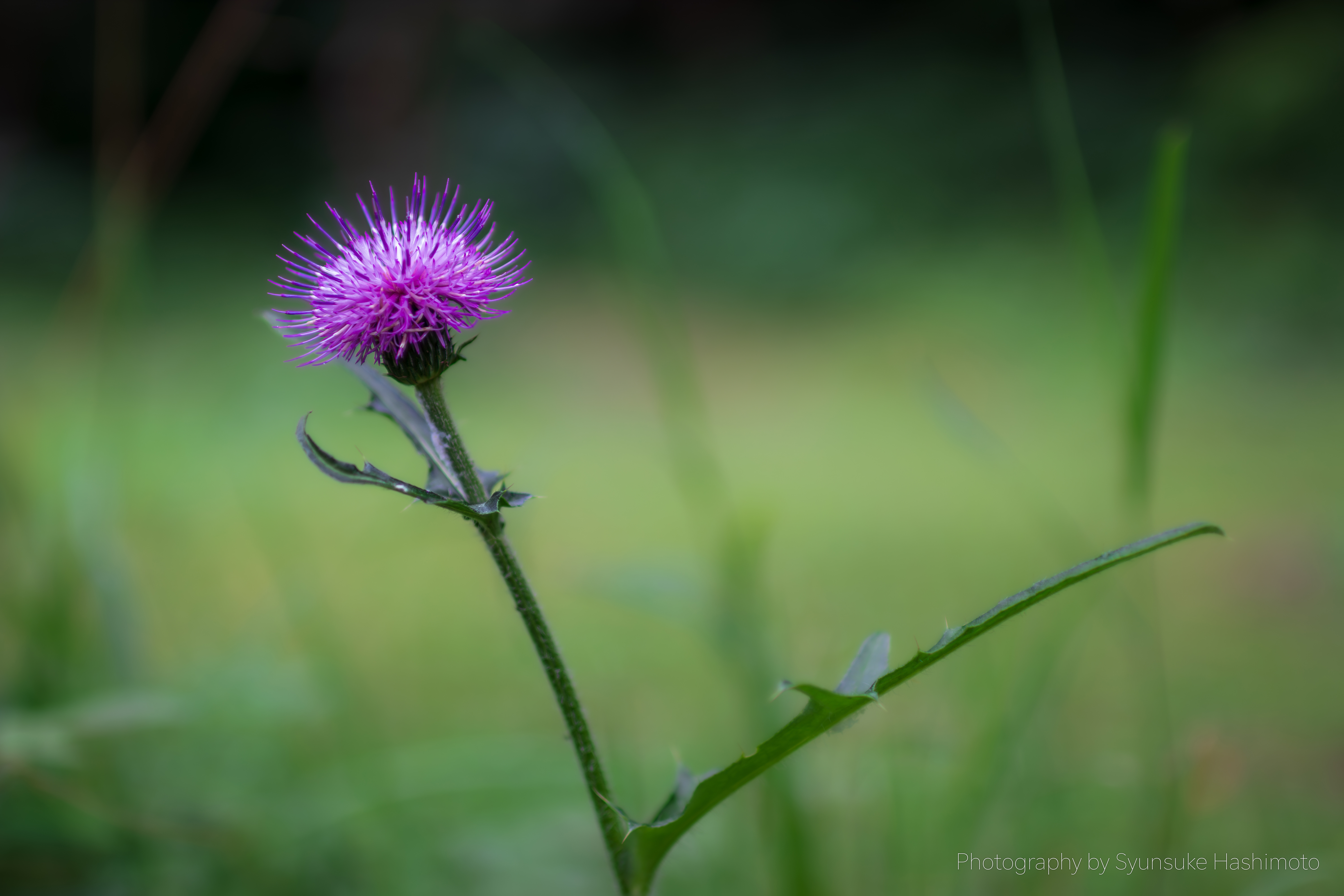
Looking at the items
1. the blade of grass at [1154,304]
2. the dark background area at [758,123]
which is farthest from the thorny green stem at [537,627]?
the dark background area at [758,123]

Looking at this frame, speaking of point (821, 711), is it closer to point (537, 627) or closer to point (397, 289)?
point (537, 627)

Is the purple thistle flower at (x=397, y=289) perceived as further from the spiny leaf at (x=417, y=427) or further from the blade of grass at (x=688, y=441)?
the blade of grass at (x=688, y=441)

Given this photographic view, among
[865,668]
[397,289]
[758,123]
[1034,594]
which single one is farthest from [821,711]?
[758,123]

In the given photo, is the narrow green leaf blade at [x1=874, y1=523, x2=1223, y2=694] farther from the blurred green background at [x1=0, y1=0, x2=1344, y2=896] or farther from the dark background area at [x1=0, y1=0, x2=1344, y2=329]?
the dark background area at [x1=0, y1=0, x2=1344, y2=329]

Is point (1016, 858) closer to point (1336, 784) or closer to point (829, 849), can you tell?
point (829, 849)

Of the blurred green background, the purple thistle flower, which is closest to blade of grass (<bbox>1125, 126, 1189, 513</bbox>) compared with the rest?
the blurred green background

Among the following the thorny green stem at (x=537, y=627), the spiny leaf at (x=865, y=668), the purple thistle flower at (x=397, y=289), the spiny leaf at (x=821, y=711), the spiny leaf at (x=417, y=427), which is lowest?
the spiny leaf at (x=821, y=711)

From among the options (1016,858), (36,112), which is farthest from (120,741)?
(36,112)

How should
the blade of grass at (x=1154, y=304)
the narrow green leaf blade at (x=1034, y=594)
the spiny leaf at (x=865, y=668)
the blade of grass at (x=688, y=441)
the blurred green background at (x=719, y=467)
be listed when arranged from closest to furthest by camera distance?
the narrow green leaf blade at (x=1034, y=594), the spiny leaf at (x=865, y=668), the blade of grass at (x=1154, y=304), the blade of grass at (x=688, y=441), the blurred green background at (x=719, y=467)
